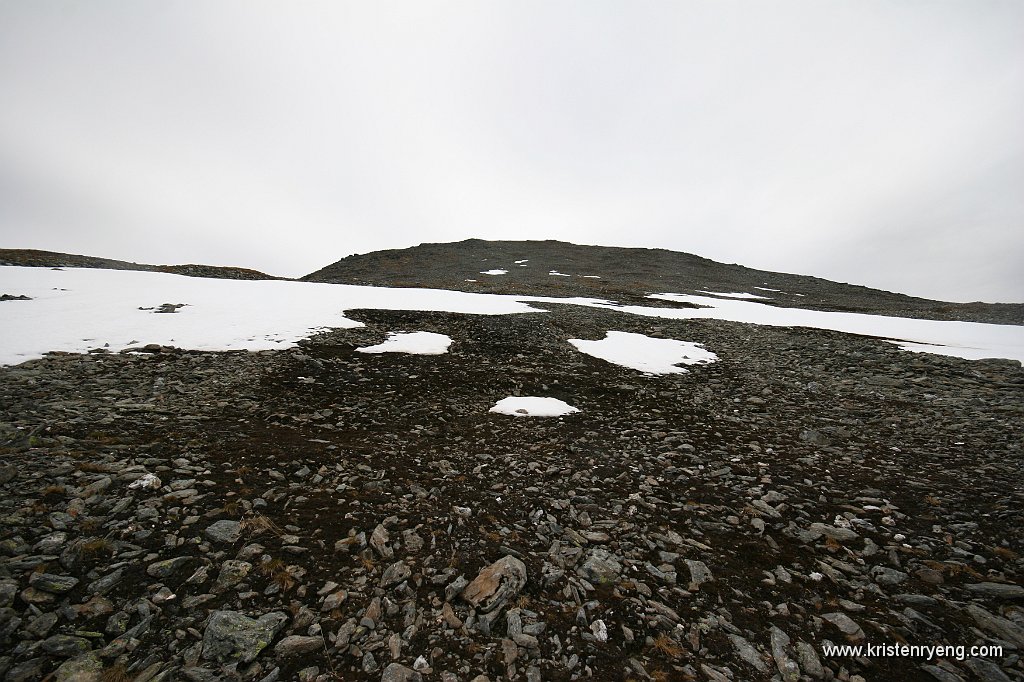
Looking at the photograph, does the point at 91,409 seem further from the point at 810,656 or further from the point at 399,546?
the point at 810,656

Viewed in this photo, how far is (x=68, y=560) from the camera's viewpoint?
4.30 metres

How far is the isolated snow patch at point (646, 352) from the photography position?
1422 cm

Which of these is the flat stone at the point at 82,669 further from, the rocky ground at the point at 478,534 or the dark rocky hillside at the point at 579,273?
the dark rocky hillside at the point at 579,273

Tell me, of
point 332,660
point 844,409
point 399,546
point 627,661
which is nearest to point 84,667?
point 332,660

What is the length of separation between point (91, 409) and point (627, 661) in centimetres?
1014

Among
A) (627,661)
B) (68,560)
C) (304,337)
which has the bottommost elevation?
(627,661)

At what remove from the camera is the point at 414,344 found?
49.8 feet

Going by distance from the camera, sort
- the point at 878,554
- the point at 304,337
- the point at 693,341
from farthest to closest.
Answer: the point at 693,341, the point at 304,337, the point at 878,554

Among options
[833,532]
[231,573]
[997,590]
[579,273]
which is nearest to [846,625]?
[833,532]

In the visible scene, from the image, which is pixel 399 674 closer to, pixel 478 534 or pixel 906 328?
pixel 478 534

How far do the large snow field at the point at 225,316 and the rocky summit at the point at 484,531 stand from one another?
2520mm

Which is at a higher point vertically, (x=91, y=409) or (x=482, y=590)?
(x=91, y=409)

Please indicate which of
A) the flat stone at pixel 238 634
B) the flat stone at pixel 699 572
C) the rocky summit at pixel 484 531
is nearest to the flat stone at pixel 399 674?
the rocky summit at pixel 484 531

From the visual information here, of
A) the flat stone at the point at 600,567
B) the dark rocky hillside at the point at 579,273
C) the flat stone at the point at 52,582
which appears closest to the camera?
the flat stone at the point at 52,582
